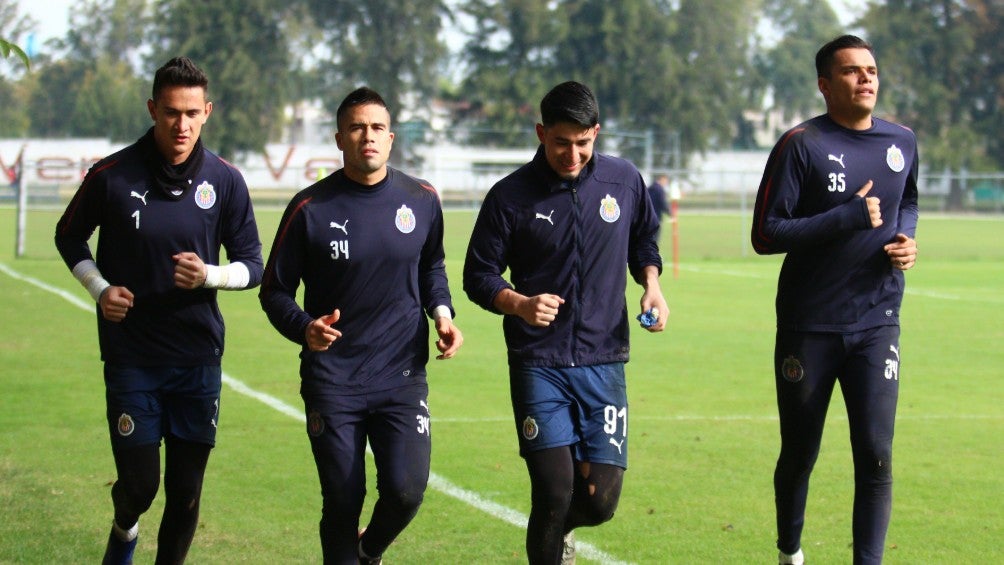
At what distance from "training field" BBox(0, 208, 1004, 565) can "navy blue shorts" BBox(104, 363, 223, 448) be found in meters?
1.08

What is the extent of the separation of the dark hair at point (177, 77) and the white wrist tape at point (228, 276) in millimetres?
797

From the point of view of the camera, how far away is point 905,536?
24.9ft

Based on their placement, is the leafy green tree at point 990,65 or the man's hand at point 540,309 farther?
the leafy green tree at point 990,65

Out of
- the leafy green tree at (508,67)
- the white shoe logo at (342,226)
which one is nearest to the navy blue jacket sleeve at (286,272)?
the white shoe logo at (342,226)

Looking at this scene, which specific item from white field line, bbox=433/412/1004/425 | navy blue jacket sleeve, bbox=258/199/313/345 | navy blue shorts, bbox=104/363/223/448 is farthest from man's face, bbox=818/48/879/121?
white field line, bbox=433/412/1004/425

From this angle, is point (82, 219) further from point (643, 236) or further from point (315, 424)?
point (643, 236)

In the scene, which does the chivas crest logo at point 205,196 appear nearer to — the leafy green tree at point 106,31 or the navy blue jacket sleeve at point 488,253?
the navy blue jacket sleeve at point 488,253

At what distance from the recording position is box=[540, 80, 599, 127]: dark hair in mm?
6000

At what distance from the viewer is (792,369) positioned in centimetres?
653

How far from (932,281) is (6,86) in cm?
8369

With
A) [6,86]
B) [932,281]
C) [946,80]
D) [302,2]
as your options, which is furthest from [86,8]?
[932,281]

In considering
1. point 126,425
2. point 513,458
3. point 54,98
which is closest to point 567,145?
point 126,425

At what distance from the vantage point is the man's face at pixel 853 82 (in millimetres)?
6340

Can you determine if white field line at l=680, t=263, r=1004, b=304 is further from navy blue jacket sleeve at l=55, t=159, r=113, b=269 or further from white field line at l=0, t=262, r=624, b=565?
navy blue jacket sleeve at l=55, t=159, r=113, b=269
